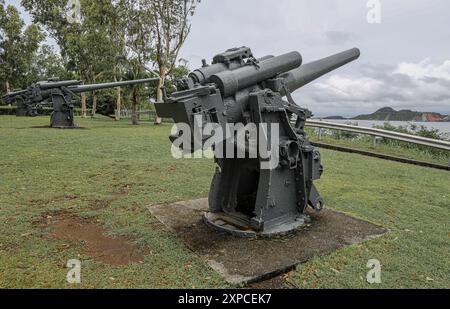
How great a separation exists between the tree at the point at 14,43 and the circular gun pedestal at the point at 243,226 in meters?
34.8

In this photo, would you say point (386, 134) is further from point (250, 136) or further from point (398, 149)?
point (250, 136)

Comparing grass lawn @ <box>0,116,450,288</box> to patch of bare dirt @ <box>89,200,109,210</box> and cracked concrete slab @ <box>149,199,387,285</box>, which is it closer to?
patch of bare dirt @ <box>89,200,109,210</box>

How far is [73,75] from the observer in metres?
34.5

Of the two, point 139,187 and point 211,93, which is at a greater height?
point 211,93

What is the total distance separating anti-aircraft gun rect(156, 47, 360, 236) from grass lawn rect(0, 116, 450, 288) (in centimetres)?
87

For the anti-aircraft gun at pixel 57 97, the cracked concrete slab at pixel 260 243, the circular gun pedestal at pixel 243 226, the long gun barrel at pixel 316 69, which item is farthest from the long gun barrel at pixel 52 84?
the circular gun pedestal at pixel 243 226

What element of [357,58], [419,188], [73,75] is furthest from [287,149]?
[73,75]

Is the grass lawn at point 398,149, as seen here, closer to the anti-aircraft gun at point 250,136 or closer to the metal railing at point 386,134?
the metal railing at point 386,134

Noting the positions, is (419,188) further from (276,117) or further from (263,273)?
(263,273)

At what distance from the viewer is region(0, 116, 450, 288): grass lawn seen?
10.7 feet

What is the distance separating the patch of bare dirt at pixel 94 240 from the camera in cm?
362

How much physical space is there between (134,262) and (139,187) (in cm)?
298

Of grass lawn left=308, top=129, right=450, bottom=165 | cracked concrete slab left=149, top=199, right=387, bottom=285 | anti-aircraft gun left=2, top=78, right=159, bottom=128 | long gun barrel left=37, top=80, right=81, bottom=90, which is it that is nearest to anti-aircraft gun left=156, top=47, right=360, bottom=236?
cracked concrete slab left=149, top=199, right=387, bottom=285

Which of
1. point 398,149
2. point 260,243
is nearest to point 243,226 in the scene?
point 260,243
